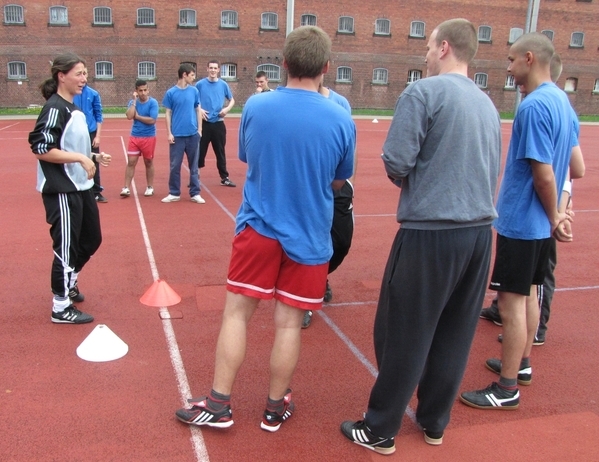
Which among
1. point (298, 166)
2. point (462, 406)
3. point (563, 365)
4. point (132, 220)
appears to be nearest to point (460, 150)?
point (298, 166)

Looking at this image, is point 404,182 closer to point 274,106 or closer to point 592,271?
point 274,106

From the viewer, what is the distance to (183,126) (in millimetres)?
9047

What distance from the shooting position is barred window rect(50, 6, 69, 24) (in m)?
35.5

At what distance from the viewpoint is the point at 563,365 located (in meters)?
4.18

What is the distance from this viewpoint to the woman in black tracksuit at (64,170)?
4.22m

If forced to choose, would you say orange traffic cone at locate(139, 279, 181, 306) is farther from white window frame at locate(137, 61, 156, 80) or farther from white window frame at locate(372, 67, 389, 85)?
white window frame at locate(372, 67, 389, 85)

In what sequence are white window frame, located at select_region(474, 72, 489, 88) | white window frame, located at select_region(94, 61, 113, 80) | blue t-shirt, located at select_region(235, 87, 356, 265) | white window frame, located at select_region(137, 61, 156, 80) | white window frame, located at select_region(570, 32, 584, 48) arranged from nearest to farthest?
blue t-shirt, located at select_region(235, 87, 356, 265) → white window frame, located at select_region(94, 61, 113, 80) → white window frame, located at select_region(137, 61, 156, 80) → white window frame, located at select_region(474, 72, 489, 88) → white window frame, located at select_region(570, 32, 584, 48)

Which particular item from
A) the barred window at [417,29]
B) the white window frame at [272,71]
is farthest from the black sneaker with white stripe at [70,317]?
the barred window at [417,29]

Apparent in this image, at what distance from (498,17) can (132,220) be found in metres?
40.7

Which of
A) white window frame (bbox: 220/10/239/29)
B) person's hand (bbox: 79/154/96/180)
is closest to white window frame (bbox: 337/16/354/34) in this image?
white window frame (bbox: 220/10/239/29)

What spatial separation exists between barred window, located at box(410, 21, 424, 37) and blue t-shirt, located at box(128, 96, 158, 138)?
35273 millimetres

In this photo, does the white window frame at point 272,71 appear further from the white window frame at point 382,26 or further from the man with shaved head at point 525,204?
the man with shaved head at point 525,204

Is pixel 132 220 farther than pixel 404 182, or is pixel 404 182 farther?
pixel 132 220

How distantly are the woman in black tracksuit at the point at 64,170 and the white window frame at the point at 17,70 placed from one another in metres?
36.0
